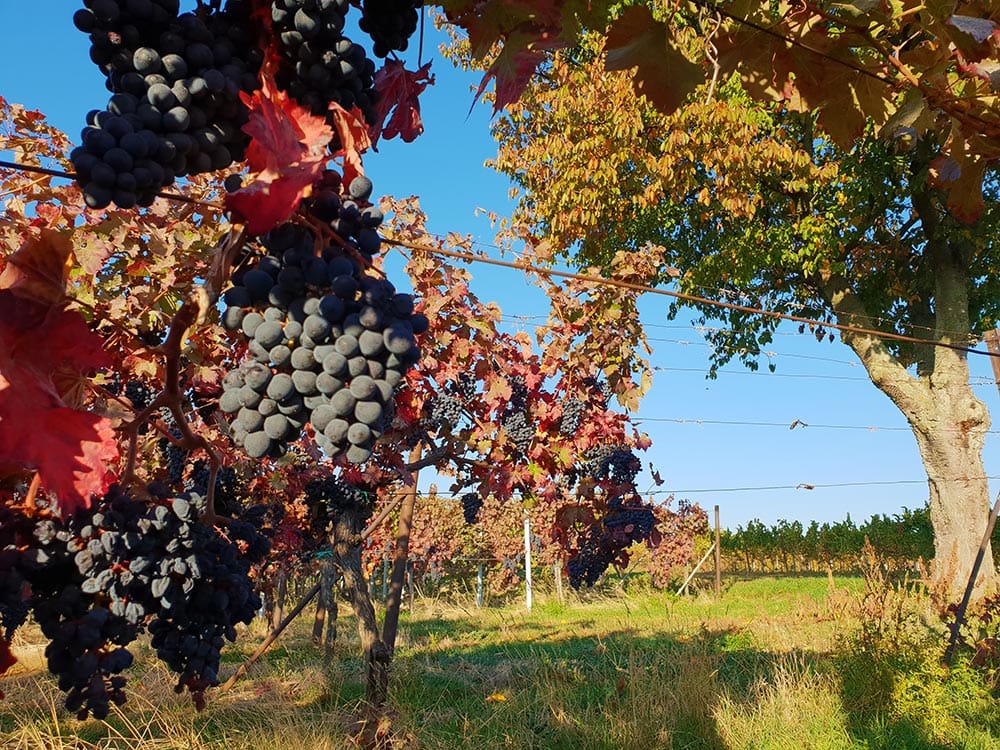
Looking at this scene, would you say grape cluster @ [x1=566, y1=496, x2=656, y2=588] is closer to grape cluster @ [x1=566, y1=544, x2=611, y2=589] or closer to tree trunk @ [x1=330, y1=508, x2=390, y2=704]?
grape cluster @ [x1=566, y1=544, x2=611, y2=589]

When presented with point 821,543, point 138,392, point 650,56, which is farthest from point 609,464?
point 821,543

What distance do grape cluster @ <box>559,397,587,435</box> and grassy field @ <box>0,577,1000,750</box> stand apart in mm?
2007

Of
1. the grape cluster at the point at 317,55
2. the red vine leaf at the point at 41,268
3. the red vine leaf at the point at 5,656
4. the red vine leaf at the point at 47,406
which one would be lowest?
the red vine leaf at the point at 5,656

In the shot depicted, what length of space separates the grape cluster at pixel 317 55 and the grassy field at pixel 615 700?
4136 millimetres

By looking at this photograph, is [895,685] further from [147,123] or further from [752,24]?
[147,123]

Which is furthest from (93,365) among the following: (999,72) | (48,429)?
(999,72)

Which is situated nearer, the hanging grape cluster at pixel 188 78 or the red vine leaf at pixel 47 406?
the hanging grape cluster at pixel 188 78

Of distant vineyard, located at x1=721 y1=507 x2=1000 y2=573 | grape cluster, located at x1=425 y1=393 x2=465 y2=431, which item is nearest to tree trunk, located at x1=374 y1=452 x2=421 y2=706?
grape cluster, located at x1=425 y1=393 x2=465 y2=431

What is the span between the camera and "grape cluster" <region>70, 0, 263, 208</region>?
898 mm

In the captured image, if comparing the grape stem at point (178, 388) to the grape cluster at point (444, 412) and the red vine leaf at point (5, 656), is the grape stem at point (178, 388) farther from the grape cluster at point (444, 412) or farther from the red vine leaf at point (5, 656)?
the grape cluster at point (444, 412)

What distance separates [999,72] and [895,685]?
19.0 ft

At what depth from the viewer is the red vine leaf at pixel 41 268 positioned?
999 mm

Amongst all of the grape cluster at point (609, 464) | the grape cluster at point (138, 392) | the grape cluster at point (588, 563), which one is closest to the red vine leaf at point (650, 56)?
the grape cluster at point (138, 392)

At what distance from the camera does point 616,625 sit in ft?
Answer: 40.1
